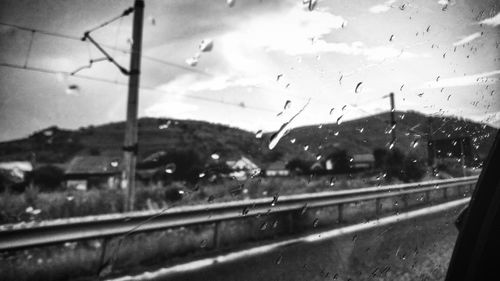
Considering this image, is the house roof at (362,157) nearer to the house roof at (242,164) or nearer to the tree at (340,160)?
the tree at (340,160)

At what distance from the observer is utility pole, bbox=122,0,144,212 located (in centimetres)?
164

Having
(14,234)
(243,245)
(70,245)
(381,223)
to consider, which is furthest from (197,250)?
(381,223)

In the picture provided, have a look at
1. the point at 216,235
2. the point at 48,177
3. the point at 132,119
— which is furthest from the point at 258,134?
the point at 48,177

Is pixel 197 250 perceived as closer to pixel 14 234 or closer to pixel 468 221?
pixel 14 234

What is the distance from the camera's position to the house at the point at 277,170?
3.85 feet

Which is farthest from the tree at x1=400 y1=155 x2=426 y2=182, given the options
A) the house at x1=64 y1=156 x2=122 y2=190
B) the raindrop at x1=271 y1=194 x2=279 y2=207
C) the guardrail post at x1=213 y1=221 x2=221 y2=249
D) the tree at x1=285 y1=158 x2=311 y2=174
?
the guardrail post at x1=213 y1=221 x2=221 y2=249

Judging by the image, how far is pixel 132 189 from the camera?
587 cm

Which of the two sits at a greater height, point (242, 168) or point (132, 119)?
point (132, 119)

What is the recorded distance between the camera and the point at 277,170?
1.29 meters

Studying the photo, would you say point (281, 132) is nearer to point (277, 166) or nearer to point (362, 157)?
point (277, 166)

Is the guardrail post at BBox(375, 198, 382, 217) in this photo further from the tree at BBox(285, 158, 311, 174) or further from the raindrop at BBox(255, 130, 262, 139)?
the raindrop at BBox(255, 130, 262, 139)

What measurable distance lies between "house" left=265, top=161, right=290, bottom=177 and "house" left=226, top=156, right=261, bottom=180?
0.25 ft

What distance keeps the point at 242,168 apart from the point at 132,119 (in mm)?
3163

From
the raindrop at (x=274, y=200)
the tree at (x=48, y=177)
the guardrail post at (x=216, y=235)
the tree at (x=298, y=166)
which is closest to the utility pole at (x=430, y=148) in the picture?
the tree at (x=298, y=166)
